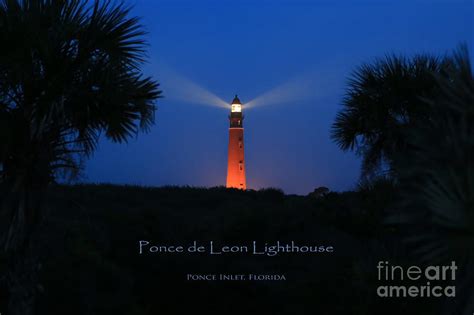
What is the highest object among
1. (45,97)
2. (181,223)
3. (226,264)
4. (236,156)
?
(236,156)

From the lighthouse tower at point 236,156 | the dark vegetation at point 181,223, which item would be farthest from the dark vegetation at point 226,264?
the lighthouse tower at point 236,156

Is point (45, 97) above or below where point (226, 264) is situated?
above

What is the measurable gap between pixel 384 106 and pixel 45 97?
726 centimetres

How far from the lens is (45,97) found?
6.88 metres

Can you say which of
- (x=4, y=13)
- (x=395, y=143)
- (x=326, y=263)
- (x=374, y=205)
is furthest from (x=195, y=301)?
(x=4, y=13)

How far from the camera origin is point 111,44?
7.36 m

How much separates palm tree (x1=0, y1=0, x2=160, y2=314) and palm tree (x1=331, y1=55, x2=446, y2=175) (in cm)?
606

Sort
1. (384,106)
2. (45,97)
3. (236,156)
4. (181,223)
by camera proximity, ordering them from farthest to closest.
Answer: (236,156) < (181,223) < (384,106) < (45,97)

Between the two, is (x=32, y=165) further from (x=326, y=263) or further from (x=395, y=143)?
(x=395, y=143)

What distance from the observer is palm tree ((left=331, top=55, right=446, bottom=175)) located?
37.4ft

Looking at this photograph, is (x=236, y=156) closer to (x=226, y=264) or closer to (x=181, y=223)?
(x=181, y=223)

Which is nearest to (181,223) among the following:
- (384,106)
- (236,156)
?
(384,106)

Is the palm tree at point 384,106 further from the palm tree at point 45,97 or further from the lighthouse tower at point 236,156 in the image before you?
the lighthouse tower at point 236,156

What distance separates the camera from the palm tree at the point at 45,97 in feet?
22.4
